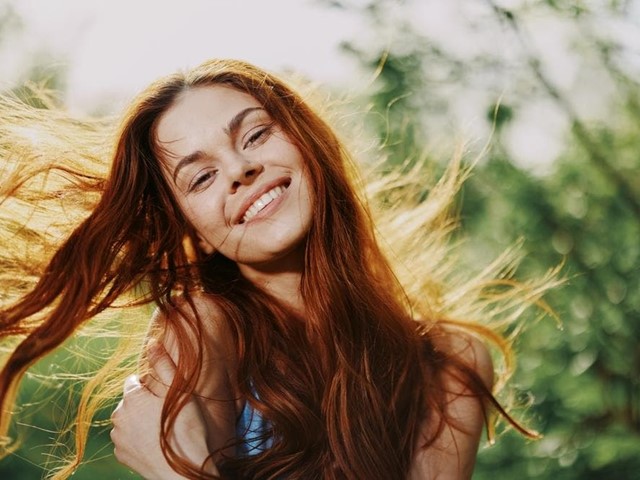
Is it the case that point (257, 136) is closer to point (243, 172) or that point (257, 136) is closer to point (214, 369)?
point (243, 172)

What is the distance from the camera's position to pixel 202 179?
2.23m

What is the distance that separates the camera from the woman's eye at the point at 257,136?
2.23 metres

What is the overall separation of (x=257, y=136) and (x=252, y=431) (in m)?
0.69

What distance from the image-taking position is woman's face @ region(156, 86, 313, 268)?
7.20 ft

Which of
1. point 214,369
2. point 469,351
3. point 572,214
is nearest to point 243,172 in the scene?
point 214,369

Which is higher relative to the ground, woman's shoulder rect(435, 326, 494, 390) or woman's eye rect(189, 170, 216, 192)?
woman's eye rect(189, 170, 216, 192)

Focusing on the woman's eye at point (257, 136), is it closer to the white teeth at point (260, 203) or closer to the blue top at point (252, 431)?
the white teeth at point (260, 203)

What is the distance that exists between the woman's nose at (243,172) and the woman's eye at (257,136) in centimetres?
5

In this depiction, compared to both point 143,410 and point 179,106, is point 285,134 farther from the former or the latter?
point 143,410

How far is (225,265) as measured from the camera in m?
2.44

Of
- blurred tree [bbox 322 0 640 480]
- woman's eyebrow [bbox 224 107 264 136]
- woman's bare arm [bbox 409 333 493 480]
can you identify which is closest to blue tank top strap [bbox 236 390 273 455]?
woman's bare arm [bbox 409 333 493 480]

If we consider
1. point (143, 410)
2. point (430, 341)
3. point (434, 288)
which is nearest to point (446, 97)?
point (434, 288)

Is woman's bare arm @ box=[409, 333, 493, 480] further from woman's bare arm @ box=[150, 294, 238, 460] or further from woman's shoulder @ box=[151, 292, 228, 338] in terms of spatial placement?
woman's shoulder @ box=[151, 292, 228, 338]

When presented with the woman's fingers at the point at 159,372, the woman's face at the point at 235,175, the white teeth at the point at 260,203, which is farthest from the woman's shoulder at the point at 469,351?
the woman's fingers at the point at 159,372
